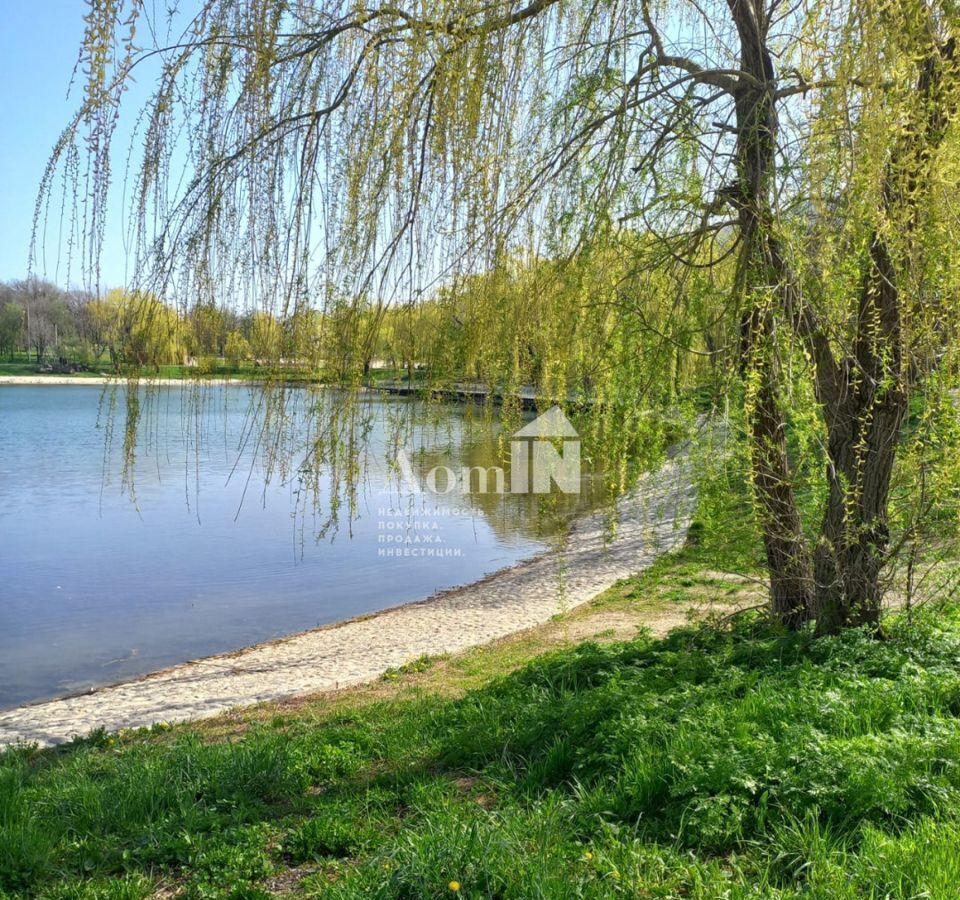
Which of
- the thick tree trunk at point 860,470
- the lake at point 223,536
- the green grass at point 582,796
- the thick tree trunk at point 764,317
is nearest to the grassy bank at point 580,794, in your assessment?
the green grass at point 582,796

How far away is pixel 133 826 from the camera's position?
120 inches

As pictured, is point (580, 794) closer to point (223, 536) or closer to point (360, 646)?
point (360, 646)

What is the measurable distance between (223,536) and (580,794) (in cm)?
1161

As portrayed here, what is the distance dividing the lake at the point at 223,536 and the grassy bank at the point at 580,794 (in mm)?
1026

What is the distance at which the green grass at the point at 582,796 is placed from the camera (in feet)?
7.47

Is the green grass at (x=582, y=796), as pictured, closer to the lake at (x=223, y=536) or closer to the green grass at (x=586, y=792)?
the green grass at (x=586, y=792)

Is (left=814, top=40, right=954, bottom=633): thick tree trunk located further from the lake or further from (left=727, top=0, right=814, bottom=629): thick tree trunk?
the lake

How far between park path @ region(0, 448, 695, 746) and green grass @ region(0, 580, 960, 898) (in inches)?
34.0

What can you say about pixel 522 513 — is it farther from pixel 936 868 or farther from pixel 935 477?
pixel 936 868

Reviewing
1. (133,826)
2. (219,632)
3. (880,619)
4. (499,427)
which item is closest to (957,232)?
(499,427)

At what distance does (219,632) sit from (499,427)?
22.3 ft

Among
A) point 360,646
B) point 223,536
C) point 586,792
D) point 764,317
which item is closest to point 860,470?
point 764,317

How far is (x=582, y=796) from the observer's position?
2.79 meters

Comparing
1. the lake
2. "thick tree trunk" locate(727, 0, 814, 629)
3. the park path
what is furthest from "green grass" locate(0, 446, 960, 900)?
the lake
